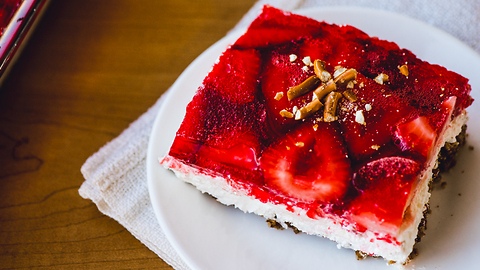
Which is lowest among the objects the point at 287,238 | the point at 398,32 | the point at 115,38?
the point at 287,238

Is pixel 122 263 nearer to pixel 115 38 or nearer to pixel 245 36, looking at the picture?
pixel 245 36

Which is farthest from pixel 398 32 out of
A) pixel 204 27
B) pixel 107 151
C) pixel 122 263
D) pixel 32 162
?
pixel 32 162

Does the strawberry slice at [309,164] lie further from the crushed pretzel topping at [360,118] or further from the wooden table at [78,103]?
the wooden table at [78,103]

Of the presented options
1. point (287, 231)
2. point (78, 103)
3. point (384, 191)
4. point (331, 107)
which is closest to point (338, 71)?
point (331, 107)

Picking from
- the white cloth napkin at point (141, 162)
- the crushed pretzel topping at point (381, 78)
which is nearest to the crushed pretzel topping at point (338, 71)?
the crushed pretzel topping at point (381, 78)

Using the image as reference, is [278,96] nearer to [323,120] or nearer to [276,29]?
[323,120]

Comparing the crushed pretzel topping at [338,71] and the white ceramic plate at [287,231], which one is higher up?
the crushed pretzel topping at [338,71]
